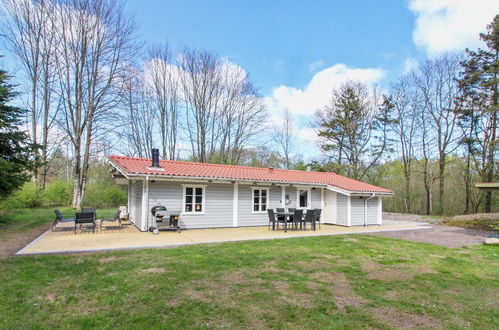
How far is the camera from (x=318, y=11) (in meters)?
14.0

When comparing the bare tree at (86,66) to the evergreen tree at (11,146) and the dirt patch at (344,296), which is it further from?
the dirt patch at (344,296)

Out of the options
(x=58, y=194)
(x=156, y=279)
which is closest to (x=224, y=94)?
(x=58, y=194)

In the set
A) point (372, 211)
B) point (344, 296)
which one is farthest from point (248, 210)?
point (344, 296)

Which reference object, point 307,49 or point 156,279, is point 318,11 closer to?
point 307,49

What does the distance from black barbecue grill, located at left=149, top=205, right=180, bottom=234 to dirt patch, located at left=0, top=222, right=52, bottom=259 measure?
3.78m

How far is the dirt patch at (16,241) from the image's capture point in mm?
7024

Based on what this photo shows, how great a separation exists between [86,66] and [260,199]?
1641 centimetres

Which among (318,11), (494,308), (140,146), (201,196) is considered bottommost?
(494,308)

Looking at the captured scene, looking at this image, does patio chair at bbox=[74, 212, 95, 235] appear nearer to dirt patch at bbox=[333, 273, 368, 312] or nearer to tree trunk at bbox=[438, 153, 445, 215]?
dirt patch at bbox=[333, 273, 368, 312]

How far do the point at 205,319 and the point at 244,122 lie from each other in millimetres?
24726

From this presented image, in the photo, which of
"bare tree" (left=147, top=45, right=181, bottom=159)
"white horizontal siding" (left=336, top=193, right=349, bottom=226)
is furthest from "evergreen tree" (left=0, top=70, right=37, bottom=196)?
"bare tree" (left=147, top=45, right=181, bottom=159)

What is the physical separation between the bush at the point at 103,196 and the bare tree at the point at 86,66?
5.14 feet

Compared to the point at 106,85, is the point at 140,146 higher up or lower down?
lower down

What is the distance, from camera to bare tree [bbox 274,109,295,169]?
32.1 metres
